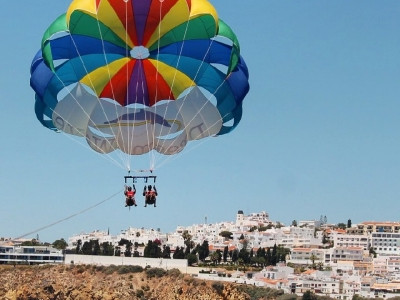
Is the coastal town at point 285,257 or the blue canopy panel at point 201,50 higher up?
the blue canopy panel at point 201,50

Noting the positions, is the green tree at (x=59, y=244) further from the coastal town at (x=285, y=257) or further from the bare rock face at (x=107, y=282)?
the bare rock face at (x=107, y=282)

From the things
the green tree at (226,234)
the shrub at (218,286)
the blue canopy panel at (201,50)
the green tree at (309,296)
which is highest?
the blue canopy panel at (201,50)

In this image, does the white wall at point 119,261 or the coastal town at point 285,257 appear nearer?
the coastal town at point 285,257

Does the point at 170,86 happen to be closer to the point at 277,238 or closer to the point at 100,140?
the point at 100,140

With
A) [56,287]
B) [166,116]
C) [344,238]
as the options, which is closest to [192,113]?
[166,116]

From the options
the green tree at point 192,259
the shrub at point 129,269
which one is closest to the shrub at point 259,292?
the shrub at point 129,269
